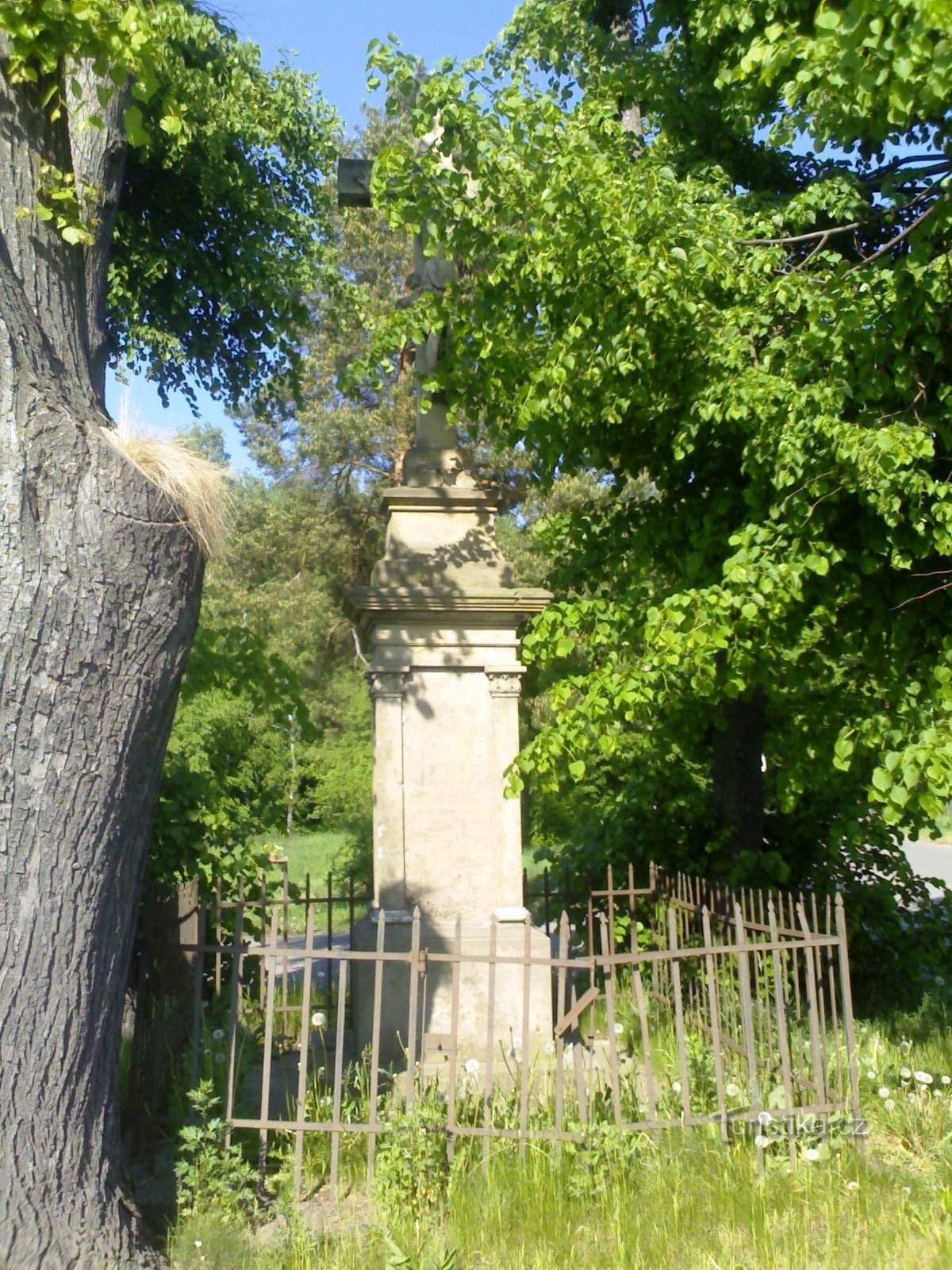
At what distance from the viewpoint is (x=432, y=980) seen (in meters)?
6.02

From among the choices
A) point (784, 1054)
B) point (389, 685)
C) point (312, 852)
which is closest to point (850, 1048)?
point (784, 1054)

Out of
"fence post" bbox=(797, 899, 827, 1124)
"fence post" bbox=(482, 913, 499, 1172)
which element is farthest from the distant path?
"fence post" bbox=(482, 913, 499, 1172)

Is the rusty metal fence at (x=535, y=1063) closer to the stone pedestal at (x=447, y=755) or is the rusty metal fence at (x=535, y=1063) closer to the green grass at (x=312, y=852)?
the stone pedestal at (x=447, y=755)

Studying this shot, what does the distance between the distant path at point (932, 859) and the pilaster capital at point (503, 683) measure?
12386 millimetres

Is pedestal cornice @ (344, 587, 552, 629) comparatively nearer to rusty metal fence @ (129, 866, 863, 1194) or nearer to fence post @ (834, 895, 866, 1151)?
rusty metal fence @ (129, 866, 863, 1194)

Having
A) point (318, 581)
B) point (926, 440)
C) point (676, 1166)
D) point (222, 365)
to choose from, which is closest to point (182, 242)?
point (222, 365)

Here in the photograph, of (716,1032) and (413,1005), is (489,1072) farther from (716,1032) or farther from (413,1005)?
(716,1032)

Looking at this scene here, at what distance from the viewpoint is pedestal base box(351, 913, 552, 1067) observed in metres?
5.86

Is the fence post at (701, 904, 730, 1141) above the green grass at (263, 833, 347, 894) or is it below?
below

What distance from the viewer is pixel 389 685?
20.6ft


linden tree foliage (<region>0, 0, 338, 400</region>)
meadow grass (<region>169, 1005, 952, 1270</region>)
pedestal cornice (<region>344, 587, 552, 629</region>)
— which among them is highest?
linden tree foliage (<region>0, 0, 338, 400</region>)

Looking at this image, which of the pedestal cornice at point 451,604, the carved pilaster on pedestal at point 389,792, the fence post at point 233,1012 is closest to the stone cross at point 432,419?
the pedestal cornice at point 451,604

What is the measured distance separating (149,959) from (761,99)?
5331 mm

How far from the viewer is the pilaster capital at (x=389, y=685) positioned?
6.27 meters
